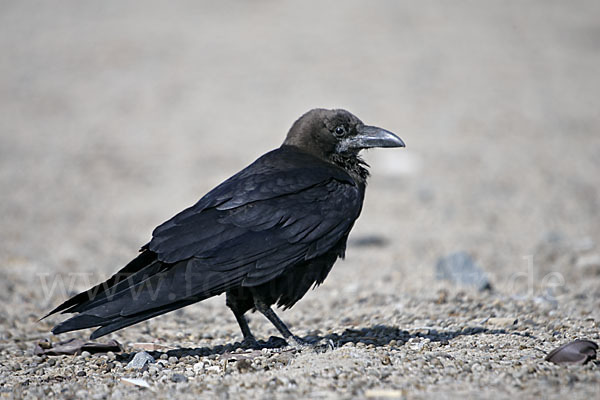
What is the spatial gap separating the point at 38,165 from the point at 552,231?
8.43 metres

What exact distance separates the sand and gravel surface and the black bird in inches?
15.8

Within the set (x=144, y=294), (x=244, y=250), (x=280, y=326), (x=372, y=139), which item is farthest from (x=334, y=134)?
(x=144, y=294)

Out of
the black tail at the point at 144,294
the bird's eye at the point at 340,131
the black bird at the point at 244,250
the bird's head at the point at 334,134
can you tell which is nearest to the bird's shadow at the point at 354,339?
the black bird at the point at 244,250

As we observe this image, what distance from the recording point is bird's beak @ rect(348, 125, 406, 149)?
541cm

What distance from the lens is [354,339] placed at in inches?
197

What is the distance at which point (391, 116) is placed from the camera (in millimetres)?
13602

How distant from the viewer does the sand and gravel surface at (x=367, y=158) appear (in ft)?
14.2

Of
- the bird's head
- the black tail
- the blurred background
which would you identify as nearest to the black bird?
the black tail

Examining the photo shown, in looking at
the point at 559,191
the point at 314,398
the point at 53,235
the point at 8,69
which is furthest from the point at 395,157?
the point at 8,69

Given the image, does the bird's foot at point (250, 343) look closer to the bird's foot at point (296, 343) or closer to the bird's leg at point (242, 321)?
the bird's leg at point (242, 321)

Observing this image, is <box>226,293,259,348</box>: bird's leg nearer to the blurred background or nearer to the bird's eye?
the bird's eye

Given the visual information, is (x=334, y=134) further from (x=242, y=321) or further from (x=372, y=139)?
(x=242, y=321)

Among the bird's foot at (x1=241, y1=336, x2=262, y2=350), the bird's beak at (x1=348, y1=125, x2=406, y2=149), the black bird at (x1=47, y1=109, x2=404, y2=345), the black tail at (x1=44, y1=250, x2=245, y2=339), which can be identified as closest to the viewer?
the black tail at (x1=44, y1=250, x2=245, y2=339)

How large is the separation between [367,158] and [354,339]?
719cm
